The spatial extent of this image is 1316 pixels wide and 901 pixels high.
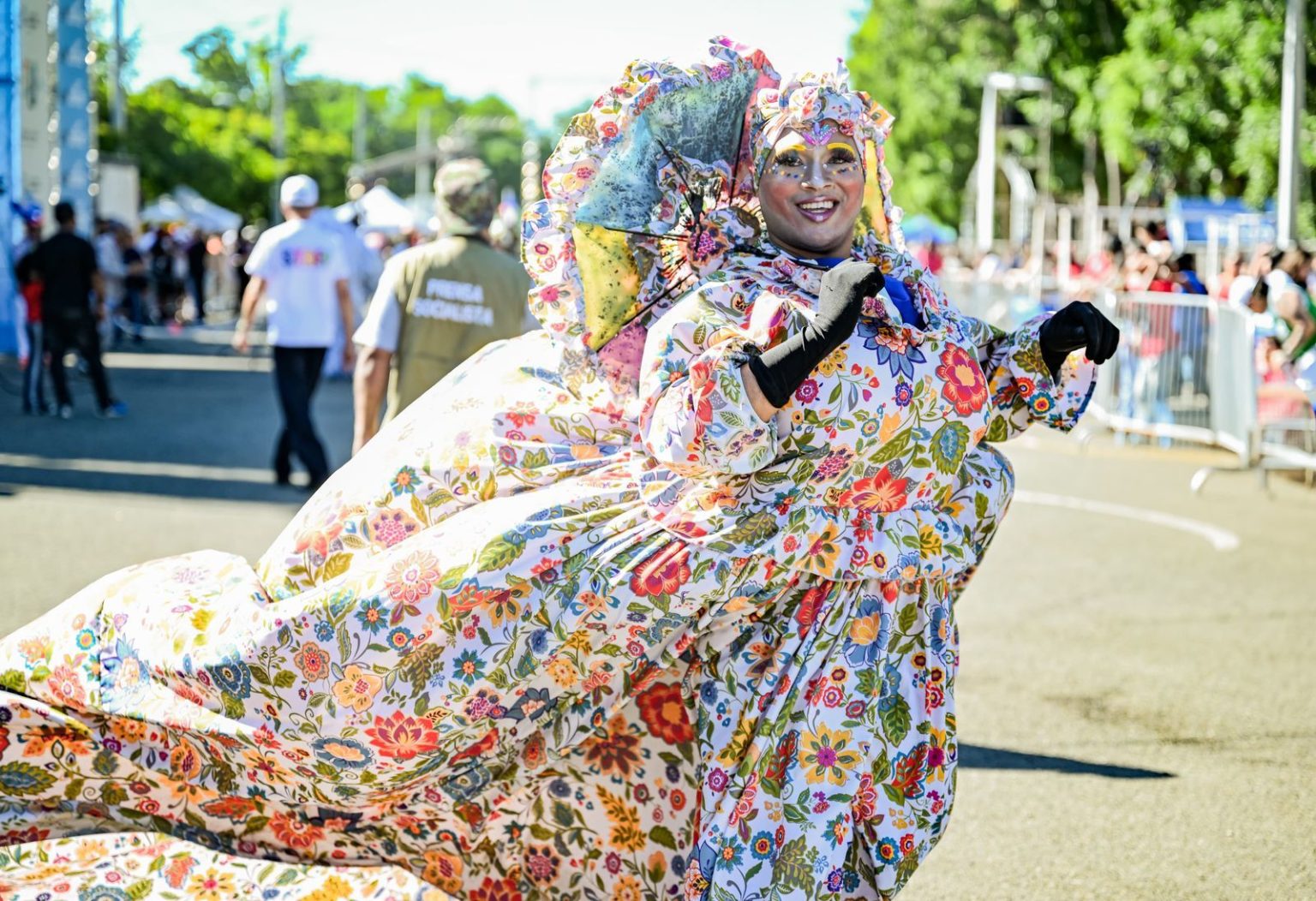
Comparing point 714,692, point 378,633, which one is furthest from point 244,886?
point 714,692

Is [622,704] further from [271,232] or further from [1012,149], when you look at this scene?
[1012,149]

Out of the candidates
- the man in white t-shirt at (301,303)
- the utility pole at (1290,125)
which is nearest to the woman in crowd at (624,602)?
the man in white t-shirt at (301,303)

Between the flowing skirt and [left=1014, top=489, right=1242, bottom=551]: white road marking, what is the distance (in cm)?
666

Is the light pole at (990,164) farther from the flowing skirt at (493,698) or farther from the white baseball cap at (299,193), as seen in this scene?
the flowing skirt at (493,698)

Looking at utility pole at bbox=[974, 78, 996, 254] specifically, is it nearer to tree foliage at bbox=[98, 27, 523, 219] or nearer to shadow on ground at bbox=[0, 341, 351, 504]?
tree foliage at bbox=[98, 27, 523, 219]

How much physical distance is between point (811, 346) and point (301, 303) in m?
7.46

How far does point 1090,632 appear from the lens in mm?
7219

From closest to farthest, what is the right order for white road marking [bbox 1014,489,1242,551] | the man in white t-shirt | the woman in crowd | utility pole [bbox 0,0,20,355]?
the woman in crowd, white road marking [bbox 1014,489,1242,551], the man in white t-shirt, utility pole [bbox 0,0,20,355]

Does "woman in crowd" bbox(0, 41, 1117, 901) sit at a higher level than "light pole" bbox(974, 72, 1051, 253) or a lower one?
lower

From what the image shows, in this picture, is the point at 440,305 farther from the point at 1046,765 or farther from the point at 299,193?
the point at 299,193

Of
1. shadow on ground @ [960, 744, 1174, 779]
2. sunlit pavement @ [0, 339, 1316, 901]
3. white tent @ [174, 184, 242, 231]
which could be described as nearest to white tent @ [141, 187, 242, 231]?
white tent @ [174, 184, 242, 231]

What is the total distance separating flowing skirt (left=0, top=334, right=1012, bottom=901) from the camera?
329 centimetres

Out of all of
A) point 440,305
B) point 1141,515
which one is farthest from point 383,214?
point 440,305

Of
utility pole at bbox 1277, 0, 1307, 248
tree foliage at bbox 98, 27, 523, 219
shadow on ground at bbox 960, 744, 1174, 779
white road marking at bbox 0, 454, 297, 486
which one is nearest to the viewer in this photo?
shadow on ground at bbox 960, 744, 1174, 779
